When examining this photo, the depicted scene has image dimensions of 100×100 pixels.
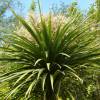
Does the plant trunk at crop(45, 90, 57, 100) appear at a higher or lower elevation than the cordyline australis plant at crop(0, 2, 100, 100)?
lower

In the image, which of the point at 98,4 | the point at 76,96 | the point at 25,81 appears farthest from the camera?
the point at 98,4

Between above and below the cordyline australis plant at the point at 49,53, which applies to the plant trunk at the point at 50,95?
below

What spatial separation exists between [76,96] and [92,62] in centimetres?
113

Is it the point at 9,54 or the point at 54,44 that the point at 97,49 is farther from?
the point at 9,54

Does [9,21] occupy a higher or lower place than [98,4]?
higher

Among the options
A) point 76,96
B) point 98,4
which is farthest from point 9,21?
point 76,96

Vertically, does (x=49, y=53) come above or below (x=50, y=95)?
above

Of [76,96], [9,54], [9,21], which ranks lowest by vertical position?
[76,96]

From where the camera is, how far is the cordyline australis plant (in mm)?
7504

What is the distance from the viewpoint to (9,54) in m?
7.67

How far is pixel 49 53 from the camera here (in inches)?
299

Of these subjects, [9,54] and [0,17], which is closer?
[9,54]

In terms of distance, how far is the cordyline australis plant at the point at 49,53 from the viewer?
7.50m

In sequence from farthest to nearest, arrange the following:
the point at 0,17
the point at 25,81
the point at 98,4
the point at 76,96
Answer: the point at 0,17, the point at 98,4, the point at 76,96, the point at 25,81
